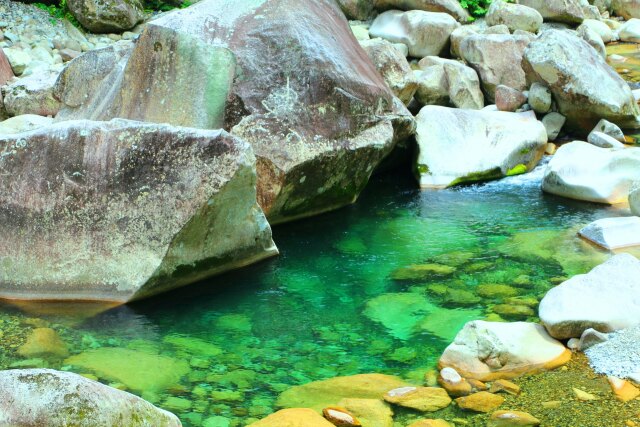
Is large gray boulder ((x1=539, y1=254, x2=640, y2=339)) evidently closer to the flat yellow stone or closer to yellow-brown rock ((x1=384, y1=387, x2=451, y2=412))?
the flat yellow stone

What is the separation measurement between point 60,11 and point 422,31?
6.43 metres

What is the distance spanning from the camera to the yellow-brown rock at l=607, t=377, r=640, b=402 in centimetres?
430

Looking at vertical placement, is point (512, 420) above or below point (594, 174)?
above

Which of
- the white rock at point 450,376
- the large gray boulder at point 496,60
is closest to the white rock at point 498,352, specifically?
the white rock at point 450,376

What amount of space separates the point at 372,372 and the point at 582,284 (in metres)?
1.53

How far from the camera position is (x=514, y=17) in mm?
15000

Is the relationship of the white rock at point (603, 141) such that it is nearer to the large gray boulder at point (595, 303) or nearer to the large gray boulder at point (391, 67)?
the large gray boulder at point (391, 67)

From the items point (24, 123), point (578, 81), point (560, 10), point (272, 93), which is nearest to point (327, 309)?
point (272, 93)

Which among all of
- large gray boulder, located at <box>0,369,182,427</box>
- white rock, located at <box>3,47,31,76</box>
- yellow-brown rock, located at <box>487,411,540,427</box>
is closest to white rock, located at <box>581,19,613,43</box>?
white rock, located at <box>3,47,31,76</box>

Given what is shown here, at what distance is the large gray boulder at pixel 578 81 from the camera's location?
31.8 feet

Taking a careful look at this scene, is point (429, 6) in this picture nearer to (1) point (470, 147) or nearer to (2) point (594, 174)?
(1) point (470, 147)

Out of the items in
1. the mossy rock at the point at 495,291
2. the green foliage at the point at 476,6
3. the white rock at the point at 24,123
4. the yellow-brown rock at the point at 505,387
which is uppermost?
the yellow-brown rock at the point at 505,387

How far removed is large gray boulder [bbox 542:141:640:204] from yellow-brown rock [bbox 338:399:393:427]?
15.0 ft

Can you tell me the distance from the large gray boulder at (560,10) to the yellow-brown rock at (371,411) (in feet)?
42.1
